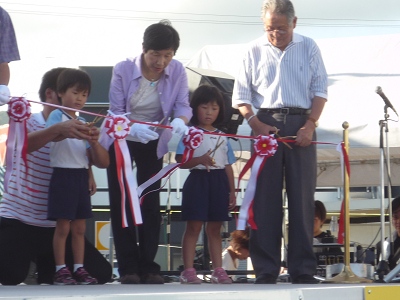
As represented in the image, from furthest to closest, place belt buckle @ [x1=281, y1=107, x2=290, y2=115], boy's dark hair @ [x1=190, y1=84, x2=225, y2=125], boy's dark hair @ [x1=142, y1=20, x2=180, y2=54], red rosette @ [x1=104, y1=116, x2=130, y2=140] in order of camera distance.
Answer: boy's dark hair @ [x1=190, y1=84, x2=225, y2=125], belt buckle @ [x1=281, y1=107, x2=290, y2=115], boy's dark hair @ [x1=142, y1=20, x2=180, y2=54], red rosette @ [x1=104, y1=116, x2=130, y2=140]

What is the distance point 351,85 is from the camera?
7.35 metres

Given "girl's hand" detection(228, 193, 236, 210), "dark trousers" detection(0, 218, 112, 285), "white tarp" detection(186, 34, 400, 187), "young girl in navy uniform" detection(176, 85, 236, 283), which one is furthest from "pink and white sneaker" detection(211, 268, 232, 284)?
"white tarp" detection(186, 34, 400, 187)

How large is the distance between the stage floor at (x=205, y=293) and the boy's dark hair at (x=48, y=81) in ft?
5.03

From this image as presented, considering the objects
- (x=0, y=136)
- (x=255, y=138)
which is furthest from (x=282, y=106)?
(x=0, y=136)

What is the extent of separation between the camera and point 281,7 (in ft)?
14.7

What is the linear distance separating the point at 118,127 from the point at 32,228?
0.73 meters

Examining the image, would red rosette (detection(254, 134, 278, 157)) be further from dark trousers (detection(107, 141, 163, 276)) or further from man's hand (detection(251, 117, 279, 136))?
dark trousers (detection(107, 141, 163, 276))

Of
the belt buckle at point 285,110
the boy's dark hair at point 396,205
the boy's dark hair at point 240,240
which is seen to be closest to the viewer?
the belt buckle at point 285,110

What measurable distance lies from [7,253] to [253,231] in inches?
51.6

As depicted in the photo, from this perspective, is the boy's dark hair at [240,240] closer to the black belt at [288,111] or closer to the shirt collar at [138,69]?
the black belt at [288,111]

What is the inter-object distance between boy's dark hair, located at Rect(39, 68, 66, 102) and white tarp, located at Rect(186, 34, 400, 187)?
122 inches

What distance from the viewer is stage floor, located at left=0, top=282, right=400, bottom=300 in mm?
2434

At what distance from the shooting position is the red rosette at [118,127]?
3.96m

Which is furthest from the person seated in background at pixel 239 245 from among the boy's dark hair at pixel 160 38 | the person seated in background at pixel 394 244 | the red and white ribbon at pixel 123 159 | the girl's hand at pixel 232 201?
the red and white ribbon at pixel 123 159
